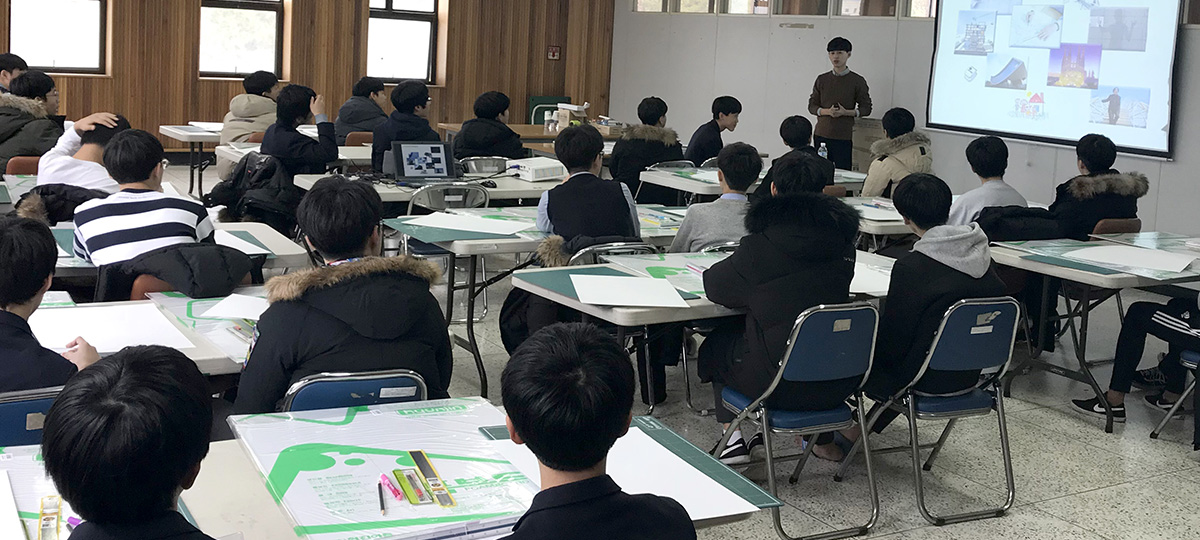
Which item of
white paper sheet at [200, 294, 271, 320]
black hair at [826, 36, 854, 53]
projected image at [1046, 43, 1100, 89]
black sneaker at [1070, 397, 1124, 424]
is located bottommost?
black sneaker at [1070, 397, 1124, 424]

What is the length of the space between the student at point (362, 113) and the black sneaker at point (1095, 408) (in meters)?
5.47

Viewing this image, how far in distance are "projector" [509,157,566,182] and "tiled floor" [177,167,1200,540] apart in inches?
66.6

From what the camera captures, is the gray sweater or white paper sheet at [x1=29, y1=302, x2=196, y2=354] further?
the gray sweater

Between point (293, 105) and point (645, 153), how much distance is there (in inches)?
93.9

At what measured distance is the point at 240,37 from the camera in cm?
1161

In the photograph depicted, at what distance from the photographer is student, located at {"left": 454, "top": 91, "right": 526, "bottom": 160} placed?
7406mm

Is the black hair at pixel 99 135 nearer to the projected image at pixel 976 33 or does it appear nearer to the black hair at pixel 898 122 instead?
the black hair at pixel 898 122

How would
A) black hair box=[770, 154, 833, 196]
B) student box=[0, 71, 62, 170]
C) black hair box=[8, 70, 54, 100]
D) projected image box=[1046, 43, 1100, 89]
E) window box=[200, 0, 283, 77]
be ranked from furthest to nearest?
window box=[200, 0, 283, 77]
projected image box=[1046, 43, 1100, 89]
black hair box=[8, 70, 54, 100]
student box=[0, 71, 62, 170]
black hair box=[770, 154, 833, 196]

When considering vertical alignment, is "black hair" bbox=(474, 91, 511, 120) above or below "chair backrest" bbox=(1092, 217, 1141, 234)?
above

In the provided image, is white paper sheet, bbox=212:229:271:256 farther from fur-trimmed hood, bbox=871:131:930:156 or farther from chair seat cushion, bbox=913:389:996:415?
fur-trimmed hood, bbox=871:131:930:156

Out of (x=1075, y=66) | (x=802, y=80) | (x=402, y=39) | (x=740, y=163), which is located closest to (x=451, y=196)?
(x=740, y=163)

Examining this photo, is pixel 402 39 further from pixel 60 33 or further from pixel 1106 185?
pixel 1106 185

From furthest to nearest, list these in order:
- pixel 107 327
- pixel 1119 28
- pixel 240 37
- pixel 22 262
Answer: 1. pixel 240 37
2. pixel 1119 28
3. pixel 107 327
4. pixel 22 262

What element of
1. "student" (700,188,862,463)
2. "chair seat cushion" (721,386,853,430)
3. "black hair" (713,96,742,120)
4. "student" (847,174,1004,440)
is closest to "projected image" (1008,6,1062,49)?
Answer: "black hair" (713,96,742,120)
